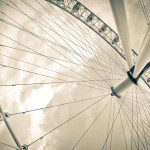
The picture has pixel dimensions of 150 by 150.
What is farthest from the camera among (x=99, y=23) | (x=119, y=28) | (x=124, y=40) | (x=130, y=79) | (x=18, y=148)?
(x=99, y=23)

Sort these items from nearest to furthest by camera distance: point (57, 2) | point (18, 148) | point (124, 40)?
point (18, 148), point (124, 40), point (57, 2)

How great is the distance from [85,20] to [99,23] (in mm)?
2221

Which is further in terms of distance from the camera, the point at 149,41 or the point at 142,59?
the point at 142,59

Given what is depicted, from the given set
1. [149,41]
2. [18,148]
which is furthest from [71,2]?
[18,148]

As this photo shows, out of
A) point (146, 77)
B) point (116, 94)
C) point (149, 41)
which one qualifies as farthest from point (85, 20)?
point (149, 41)

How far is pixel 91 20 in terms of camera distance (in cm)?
3356

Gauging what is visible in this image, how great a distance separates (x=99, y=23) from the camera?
3447cm

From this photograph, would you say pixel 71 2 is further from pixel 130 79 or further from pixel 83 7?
pixel 130 79

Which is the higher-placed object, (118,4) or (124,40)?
(118,4)

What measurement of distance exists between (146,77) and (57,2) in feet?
50.5

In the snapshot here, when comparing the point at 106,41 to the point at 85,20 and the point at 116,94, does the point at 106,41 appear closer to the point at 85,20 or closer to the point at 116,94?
the point at 85,20

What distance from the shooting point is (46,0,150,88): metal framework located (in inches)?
1260

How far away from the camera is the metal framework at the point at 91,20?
32000 mm

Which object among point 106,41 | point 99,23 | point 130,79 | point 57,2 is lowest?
point 130,79
